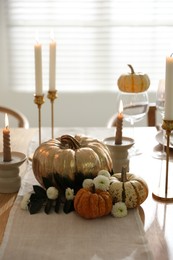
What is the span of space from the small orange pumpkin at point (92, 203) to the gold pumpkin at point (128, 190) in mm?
28

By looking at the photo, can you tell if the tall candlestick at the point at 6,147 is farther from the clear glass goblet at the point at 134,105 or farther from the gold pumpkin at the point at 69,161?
the clear glass goblet at the point at 134,105

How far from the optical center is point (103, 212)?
113cm

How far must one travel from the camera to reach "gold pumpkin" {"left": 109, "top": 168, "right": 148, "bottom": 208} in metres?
1.16

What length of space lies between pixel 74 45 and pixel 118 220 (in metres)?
2.34

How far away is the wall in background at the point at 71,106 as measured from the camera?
3.42 metres

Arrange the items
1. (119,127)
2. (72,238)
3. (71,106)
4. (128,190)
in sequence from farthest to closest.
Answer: (71,106) < (119,127) < (128,190) < (72,238)

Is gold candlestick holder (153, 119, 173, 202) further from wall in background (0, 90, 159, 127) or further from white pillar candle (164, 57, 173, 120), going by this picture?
wall in background (0, 90, 159, 127)

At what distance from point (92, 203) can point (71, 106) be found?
2.37 metres

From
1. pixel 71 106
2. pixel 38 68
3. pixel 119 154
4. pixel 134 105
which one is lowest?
pixel 71 106

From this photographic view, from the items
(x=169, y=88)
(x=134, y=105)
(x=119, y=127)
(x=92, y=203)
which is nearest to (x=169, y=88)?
(x=169, y=88)

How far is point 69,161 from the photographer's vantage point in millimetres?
1215

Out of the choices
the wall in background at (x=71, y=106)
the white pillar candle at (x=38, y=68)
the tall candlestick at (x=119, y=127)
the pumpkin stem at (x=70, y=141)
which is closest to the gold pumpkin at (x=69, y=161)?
the pumpkin stem at (x=70, y=141)

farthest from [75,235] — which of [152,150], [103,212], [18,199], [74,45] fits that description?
[74,45]

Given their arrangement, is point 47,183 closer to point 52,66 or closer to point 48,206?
point 48,206
